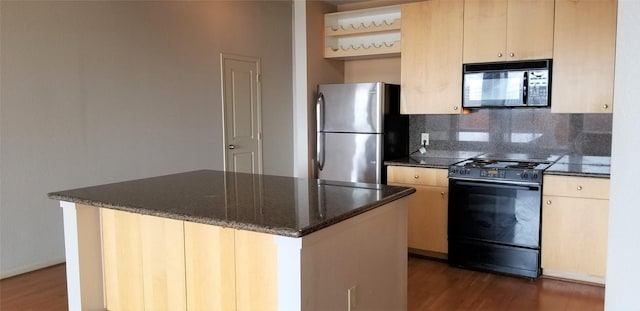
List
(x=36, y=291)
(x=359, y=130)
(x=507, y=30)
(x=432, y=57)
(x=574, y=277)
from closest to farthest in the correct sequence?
(x=36, y=291) → (x=574, y=277) → (x=507, y=30) → (x=432, y=57) → (x=359, y=130)

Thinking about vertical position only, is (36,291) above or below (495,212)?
below

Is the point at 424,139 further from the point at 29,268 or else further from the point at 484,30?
Answer: the point at 29,268

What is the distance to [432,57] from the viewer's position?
4.09 meters

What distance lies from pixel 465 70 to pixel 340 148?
133 cm

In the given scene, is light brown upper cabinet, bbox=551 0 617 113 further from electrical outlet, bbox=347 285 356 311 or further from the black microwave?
electrical outlet, bbox=347 285 356 311

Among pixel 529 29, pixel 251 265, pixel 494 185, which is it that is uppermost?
pixel 529 29

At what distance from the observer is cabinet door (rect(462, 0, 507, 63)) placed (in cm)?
377

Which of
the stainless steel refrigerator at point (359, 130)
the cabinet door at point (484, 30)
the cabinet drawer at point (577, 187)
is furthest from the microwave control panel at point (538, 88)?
the stainless steel refrigerator at point (359, 130)

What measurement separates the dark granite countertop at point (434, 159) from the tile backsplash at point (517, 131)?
0.15ft

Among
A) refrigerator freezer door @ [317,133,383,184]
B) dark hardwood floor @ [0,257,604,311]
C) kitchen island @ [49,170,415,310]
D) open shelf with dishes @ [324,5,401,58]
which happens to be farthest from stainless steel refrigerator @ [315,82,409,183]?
kitchen island @ [49,170,415,310]

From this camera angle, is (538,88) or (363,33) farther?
(363,33)

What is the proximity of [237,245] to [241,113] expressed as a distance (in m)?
3.54

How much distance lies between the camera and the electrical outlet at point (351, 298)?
2.13 m

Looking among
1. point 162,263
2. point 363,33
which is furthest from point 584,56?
point 162,263
